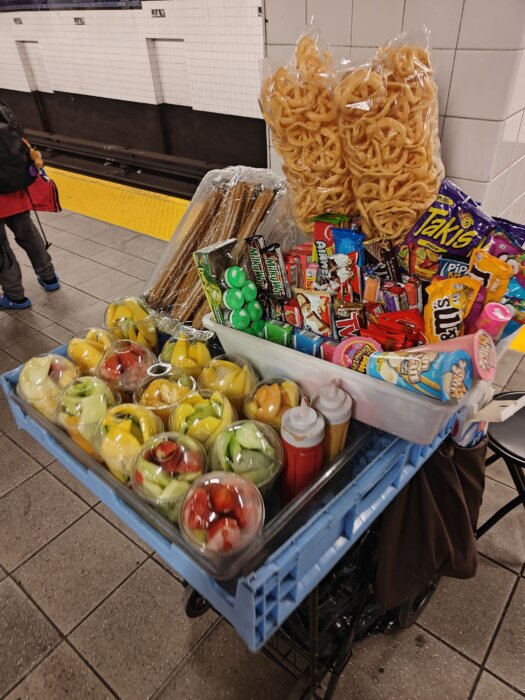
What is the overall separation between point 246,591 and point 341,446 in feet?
1.35

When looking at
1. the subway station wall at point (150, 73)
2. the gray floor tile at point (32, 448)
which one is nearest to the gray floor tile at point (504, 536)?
the gray floor tile at point (32, 448)

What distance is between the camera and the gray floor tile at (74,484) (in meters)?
2.11

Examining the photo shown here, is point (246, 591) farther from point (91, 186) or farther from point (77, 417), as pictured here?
point (91, 186)

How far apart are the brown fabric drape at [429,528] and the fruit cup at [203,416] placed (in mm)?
483

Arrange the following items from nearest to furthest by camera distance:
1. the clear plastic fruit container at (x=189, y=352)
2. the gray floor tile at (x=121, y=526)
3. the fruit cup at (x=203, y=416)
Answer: the fruit cup at (x=203, y=416)
the clear plastic fruit container at (x=189, y=352)
the gray floor tile at (x=121, y=526)

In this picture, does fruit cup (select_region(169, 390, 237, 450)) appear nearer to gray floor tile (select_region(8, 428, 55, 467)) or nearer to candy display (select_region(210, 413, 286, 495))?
candy display (select_region(210, 413, 286, 495))

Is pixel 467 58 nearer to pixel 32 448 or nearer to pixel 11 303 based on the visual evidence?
pixel 32 448

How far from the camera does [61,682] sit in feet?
4.99

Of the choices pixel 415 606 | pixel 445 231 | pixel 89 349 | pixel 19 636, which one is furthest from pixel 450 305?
pixel 19 636

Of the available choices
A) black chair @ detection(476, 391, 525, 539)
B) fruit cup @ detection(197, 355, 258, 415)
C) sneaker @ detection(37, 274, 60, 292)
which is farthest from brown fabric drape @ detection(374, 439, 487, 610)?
sneaker @ detection(37, 274, 60, 292)

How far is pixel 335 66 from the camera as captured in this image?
122cm

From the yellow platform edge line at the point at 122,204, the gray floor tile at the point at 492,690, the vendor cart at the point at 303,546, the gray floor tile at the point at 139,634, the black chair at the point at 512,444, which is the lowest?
the yellow platform edge line at the point at 122,204

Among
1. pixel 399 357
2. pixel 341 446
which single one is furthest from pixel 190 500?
pixel 399 357

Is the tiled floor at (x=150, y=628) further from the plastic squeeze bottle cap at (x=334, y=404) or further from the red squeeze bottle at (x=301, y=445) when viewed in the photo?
the plastic squeeze bottle cap at (x=334, y=404)
